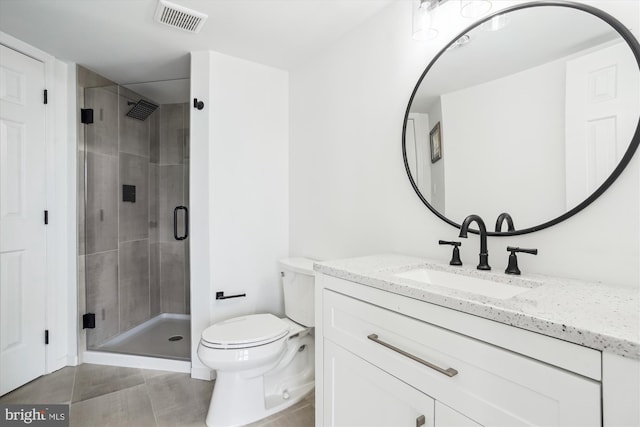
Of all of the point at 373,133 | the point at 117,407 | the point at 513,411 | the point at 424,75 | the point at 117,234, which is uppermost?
the point at 424,75

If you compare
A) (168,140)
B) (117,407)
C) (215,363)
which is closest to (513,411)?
(215,363)

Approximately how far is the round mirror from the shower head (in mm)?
2462

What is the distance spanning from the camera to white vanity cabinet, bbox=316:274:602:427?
2.10 feet

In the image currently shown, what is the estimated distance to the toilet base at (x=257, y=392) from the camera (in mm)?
1641

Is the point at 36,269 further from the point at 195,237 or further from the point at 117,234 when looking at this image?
the point at 195,237

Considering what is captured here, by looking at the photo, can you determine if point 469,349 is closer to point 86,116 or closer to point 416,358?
point 416,358

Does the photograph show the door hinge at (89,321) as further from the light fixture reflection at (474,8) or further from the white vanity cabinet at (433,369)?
the light fixture reflection at (474,8)

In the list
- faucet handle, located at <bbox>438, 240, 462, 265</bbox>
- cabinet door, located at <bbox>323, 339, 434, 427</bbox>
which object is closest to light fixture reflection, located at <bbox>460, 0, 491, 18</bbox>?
faucet handle, located at <bbox>438, 240, 462, 265</bbox>

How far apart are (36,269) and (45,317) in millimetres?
355

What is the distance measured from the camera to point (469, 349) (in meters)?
0.80

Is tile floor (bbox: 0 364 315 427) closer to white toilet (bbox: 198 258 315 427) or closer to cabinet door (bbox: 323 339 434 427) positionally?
white toilet (bbox: 198 258 315 427)

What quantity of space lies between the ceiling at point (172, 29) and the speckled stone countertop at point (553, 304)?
4.70 feet

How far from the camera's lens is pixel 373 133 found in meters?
1.77

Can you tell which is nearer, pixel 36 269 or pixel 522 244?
pixel 522 244
